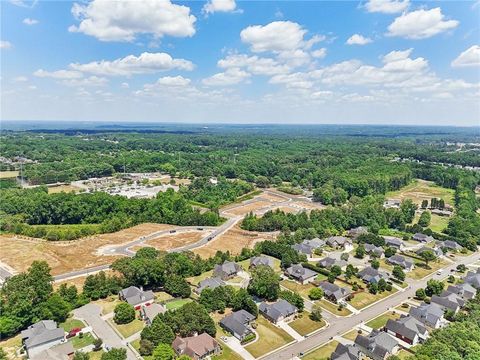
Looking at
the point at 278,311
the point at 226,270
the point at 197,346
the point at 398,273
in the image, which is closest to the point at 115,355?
the point at 197,346

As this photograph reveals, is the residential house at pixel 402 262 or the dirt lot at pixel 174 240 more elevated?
the residential house at pixel 402 262

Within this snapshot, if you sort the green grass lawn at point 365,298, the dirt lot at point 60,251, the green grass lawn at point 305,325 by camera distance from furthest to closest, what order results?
the dirt lot at point 60,251
the green grass lawn at point 365,298
the green grass lawn at point 305,325

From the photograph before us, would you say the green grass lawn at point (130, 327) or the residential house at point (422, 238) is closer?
the green grass lawn at point (130, 327)

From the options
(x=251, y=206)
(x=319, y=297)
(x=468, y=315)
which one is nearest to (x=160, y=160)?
(x=251, y=206)

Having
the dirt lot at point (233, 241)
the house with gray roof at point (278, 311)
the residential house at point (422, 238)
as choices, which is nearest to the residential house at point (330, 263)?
the dirt lot at point (233, 241)

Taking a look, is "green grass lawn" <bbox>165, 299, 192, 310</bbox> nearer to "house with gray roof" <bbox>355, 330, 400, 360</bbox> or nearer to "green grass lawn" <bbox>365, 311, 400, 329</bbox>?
"house with gray roof" <bbox>355, 330, 400, 360</bbox>

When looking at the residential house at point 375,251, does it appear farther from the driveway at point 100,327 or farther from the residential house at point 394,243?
the driveway at point 100,327

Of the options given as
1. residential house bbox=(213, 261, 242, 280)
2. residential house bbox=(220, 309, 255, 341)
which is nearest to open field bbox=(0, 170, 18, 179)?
residential house bbox=(213, 261, 242, 280)
